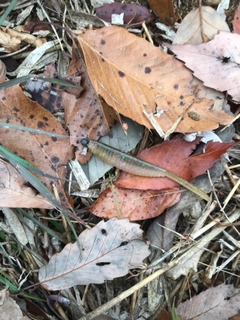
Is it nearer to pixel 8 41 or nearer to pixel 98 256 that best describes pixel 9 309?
pixel 98 256

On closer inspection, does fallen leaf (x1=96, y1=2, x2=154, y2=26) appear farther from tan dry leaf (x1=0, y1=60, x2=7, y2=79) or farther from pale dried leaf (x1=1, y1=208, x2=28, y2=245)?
pale dried leaf (x1=1, y1=208, x2=28, y2=245)

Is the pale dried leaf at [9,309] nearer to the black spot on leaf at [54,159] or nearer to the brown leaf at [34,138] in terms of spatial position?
the brown leaf at [34,138]

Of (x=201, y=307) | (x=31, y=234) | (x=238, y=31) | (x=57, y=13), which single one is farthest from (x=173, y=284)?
→ (x=57, y=13)

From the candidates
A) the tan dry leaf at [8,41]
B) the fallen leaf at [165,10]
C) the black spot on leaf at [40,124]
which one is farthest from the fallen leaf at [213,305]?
the tan dry leaf at [8,41]

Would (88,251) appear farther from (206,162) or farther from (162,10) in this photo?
(162,10)

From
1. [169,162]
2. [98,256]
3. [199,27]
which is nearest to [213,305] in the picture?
[98,256]
